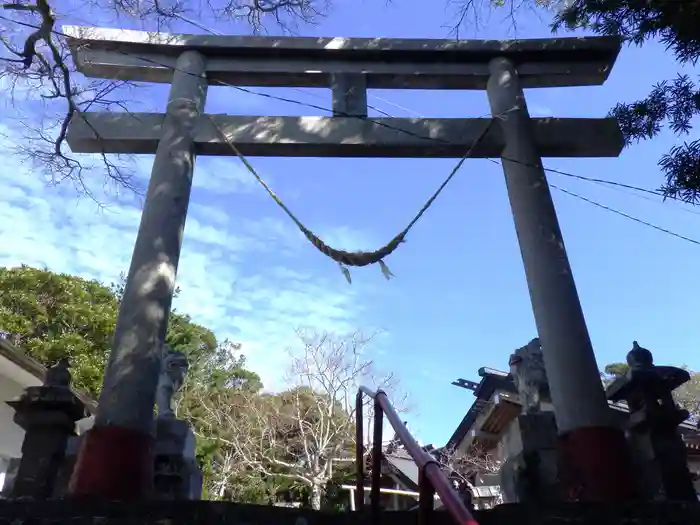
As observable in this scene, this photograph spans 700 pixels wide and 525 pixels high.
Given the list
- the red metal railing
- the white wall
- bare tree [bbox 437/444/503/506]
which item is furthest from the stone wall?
bare tree [bbox 437/444/503/506]

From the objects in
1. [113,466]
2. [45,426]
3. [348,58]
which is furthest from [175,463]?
[348,58]

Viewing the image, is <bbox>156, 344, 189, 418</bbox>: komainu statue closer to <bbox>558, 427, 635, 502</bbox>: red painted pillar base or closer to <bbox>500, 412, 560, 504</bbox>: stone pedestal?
<bbox>500, 412, 560, 504</bbox>: stone pedestal

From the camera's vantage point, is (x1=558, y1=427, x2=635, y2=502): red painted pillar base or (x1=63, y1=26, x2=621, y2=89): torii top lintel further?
(x1=63, y1=26, x2=621, y2=89): torii top lintel

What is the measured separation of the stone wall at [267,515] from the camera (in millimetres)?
2848

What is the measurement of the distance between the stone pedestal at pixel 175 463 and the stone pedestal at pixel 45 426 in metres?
0.59

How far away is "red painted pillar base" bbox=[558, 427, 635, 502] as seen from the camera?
3.56m

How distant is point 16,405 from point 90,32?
3.70m

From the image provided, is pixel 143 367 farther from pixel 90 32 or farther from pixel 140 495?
pixel 90 32

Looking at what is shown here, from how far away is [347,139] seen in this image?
5.50 metres

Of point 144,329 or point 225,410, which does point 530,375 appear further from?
point 225,410

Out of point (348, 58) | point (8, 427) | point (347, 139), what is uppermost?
point (348, 58)

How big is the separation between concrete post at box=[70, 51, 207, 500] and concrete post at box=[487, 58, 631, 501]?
2.77 meters

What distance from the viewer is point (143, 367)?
3.99 metres

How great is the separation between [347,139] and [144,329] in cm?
260
